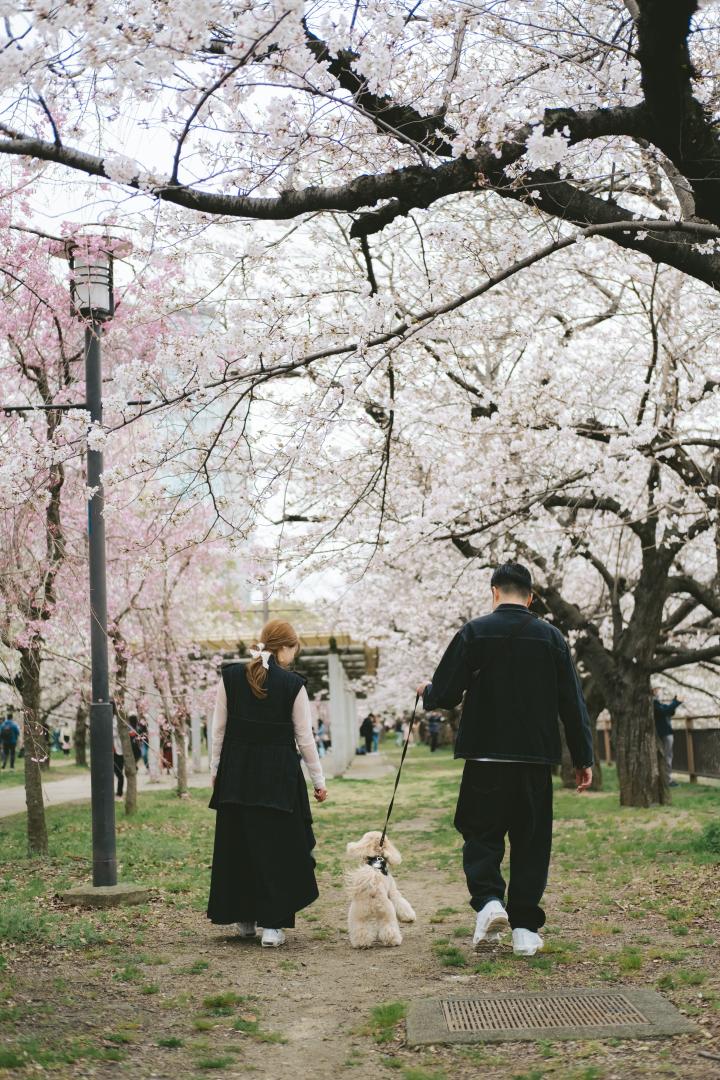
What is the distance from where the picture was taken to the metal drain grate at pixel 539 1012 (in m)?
4.18

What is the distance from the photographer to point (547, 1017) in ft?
14.0

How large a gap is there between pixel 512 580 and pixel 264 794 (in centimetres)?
186

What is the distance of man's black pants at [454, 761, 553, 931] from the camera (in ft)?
17.8

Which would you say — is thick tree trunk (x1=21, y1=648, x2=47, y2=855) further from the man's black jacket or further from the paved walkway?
the paved walkway

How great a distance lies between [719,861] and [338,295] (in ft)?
17.6

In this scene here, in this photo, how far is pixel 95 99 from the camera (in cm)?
511

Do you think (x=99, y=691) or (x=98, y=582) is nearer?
(x=99, y=691)

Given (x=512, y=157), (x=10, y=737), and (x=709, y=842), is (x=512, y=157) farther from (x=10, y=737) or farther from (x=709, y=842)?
(x=10, y=737)

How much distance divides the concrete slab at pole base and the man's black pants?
3089mm

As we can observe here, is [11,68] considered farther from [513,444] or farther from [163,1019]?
[513,444]

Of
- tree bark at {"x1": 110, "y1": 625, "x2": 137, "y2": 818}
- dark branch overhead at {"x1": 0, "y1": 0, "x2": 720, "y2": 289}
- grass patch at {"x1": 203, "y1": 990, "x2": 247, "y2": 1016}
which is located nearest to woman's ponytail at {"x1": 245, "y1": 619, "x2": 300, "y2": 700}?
grass patch at {"x1": 203, "y1": 990, "x2": 247, "y2": 1016}

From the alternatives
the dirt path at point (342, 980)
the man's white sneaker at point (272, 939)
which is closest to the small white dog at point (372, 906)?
the dirt path at point (342, 980)

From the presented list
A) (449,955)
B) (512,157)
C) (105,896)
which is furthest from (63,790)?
(512,157)

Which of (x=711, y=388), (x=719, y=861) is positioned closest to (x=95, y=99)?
(x=719, y=861)
